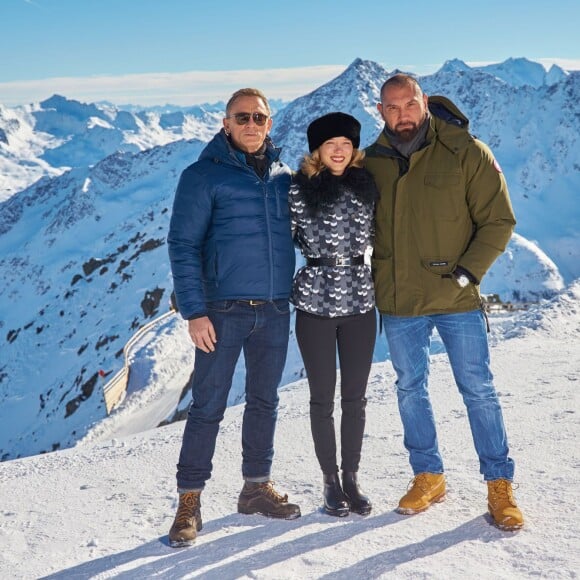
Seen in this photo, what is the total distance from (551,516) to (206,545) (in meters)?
2.46

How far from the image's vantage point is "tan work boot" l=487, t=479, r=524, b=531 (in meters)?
4.11

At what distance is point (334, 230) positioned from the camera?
4.21m

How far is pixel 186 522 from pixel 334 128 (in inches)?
116

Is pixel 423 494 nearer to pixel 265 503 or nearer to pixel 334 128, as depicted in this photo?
pixel 265 503

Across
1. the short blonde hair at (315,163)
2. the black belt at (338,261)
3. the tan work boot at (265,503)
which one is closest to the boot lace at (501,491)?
the tan work boot at (265,503)

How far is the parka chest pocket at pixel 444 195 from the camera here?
4137 millimetres

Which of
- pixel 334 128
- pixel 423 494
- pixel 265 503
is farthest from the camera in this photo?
pixel 265 503

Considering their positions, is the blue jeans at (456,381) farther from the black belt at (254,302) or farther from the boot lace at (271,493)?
the boot lace at (271,493)

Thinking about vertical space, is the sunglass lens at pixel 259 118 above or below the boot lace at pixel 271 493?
above

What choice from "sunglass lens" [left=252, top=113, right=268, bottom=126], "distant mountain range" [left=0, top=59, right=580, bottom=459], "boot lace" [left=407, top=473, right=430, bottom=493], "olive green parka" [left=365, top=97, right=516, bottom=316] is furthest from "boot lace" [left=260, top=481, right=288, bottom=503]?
"distant mountain range" [left=0, top=59, right=580, bottom=459]

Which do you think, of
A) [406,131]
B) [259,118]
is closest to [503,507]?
[406,131]

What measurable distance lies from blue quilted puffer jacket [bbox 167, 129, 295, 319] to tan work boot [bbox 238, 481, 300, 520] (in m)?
1.52

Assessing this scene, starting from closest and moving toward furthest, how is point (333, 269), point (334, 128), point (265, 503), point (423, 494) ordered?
point (334, 128) → point (333, 269) → point (423, 494) → point (265, 503)

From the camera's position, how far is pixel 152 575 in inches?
150
